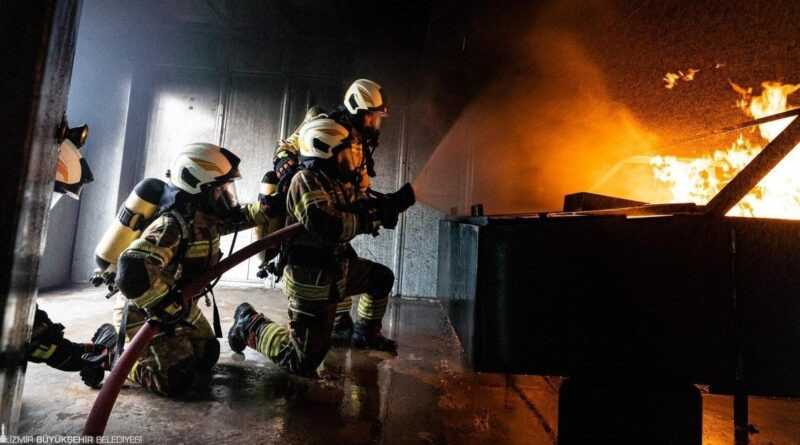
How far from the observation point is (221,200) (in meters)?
2.15

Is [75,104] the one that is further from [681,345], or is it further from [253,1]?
[681,345]

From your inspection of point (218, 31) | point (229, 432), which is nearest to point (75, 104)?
point (218, 31)

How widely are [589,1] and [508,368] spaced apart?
A: 2.64m

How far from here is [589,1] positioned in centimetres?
250

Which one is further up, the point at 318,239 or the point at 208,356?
the point at 318,239

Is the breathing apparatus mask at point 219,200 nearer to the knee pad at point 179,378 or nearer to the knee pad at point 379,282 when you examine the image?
the knee pad at point 179,378

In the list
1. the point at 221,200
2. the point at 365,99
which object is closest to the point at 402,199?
the point at 365,99

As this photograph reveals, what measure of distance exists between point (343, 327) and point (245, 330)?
3.04 feet

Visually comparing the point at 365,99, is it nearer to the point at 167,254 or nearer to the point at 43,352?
the point at 167,254

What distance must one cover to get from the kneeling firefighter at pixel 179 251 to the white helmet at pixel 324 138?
1.69ft

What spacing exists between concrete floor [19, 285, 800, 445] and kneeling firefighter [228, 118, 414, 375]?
21 cm

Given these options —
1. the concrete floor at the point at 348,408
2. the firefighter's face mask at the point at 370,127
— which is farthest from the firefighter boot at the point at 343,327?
the firefighter's face mask at the point at 370,127

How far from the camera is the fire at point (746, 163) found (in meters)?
2.10

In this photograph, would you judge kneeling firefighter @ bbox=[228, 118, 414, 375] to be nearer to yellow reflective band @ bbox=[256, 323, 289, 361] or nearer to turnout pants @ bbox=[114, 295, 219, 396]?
yellow reflective band @ bbox=[256, 323, 289, 361]
